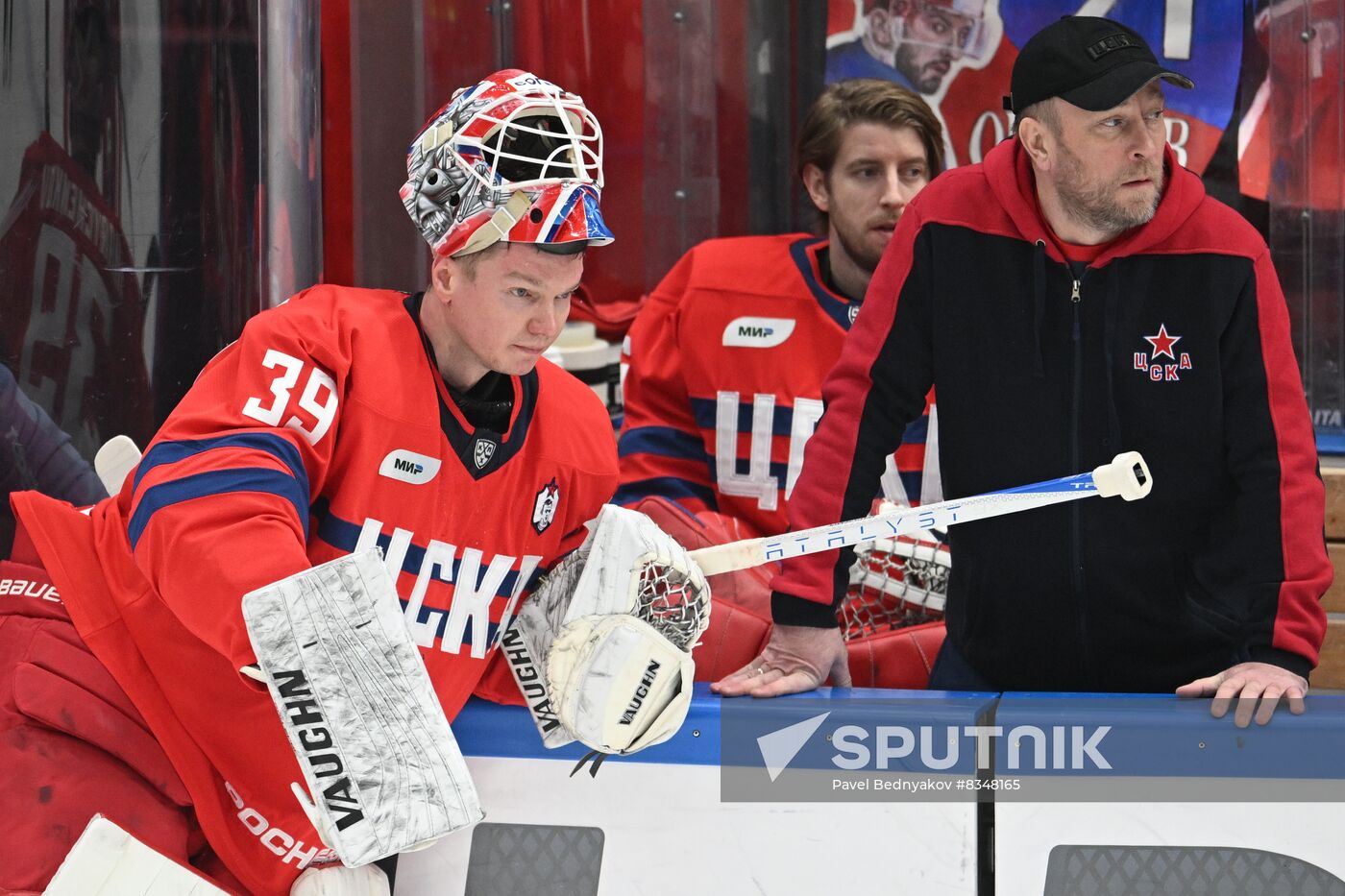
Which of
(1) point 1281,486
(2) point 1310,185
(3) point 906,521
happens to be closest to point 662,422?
(3) point 906,521

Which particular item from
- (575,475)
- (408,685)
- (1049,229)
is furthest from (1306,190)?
(408,685)

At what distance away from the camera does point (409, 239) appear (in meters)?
3.33

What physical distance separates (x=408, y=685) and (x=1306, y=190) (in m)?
2.67

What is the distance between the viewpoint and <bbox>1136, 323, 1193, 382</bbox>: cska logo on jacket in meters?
1.88

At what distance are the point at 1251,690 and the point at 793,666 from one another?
1.69 ft

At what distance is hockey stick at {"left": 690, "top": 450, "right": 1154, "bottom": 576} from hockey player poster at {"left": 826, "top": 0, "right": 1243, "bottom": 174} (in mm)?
1974

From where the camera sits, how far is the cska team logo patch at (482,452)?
178 cm

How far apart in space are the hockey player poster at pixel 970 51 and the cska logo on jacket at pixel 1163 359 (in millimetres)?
1755

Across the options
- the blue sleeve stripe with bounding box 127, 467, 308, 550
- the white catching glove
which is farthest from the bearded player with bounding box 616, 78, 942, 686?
the blue sleeve stripe with bounding box 127, 467, 308, 550

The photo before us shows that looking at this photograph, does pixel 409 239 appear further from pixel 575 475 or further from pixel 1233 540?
pixel 1233 540

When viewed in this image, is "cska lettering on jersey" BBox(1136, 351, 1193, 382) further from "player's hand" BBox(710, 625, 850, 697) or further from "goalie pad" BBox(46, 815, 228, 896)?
"goalie pad" BBox(46, 815, 228, 896)

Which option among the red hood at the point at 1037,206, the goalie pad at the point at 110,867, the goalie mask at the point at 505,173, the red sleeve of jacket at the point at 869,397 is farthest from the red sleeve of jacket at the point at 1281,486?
the goalie pad at the point at 110,867

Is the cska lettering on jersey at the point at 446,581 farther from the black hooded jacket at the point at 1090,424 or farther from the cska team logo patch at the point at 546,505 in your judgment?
the black hooded jacket at the point at 1090,424

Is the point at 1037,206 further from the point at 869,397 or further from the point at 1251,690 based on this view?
the point at 1251,690
